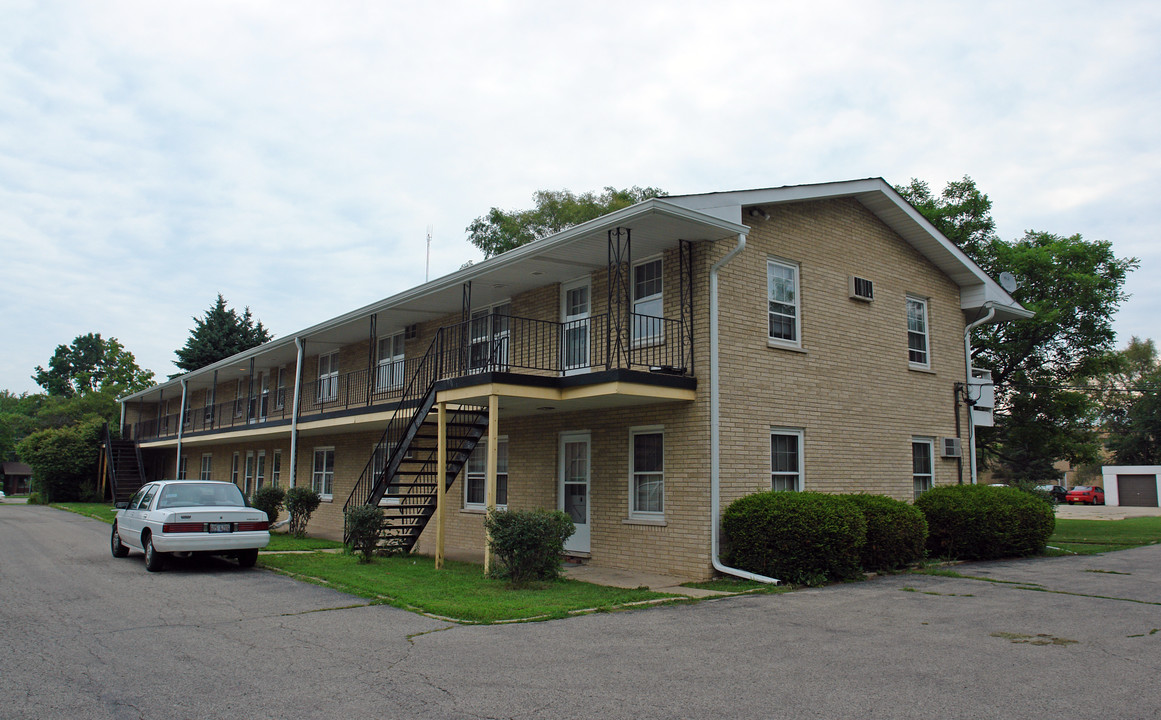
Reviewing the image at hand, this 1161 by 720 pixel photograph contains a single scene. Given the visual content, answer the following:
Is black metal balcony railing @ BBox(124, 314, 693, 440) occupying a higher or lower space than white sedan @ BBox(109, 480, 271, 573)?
higher

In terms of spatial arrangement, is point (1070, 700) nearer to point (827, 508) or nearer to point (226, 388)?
point (827, 508)

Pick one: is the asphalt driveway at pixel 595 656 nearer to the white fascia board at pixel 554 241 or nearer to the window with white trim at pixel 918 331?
the white fascia board at pixel 554 241

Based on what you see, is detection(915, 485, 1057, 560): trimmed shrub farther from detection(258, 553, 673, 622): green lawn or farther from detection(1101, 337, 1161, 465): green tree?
detection(1101, 337, 1161, 465): green tree

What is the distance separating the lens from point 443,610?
8.98 meters

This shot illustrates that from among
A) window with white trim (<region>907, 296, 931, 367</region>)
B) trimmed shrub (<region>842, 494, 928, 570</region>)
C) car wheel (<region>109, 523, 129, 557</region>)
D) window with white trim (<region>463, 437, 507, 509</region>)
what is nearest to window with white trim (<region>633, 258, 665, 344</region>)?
trimmed shrub (<region>842, 494, 928, 570</region>)

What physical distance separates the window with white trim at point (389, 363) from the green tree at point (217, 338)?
34.0 metres

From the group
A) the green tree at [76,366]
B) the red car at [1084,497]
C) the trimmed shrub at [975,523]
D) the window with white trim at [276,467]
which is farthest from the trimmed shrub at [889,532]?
the green tree at [76,366]

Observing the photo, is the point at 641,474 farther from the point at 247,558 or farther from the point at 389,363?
the point at 389,363

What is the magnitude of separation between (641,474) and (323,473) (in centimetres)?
1441

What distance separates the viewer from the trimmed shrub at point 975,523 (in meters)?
14.6

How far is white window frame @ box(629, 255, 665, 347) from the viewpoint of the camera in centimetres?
1330

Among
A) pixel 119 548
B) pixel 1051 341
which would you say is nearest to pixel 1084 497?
pixel 1051 341

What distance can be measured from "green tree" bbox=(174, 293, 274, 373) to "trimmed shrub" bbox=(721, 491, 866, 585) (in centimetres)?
4676

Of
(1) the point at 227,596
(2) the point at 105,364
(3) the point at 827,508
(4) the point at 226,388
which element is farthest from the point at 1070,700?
(2) the point at 105,364
